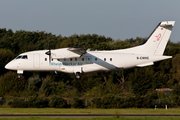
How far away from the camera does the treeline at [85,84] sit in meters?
39.5

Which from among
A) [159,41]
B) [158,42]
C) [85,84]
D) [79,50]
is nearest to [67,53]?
[79,50]

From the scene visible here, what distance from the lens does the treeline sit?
3947 centimetres

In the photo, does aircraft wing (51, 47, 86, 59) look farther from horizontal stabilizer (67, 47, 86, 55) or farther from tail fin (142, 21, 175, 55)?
tail fin (142, 21, 175, 55)

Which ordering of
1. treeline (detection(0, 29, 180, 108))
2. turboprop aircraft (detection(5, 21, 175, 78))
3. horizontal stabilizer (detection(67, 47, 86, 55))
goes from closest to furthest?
horizontal stabilizer (detection(67, 47, 86, 55)) < turboprop aircraft (detection(5, 21, 175, 78)) < treeline (detection(0, 29, 180, 108))

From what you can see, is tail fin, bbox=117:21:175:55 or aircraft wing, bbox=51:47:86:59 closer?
aircraft wing, bbox=51:47:86:59

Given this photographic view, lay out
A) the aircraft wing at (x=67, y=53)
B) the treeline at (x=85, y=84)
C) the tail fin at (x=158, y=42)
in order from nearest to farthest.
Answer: the aircraft wing at (x=67, y=53), the tail fin at (x=158, y=42), the treeline at (x=85, y=84)

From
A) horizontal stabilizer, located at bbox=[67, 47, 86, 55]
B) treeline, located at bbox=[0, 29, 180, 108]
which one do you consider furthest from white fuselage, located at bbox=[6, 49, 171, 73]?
treeline, located at bbox=[0, 29, 180, 108]

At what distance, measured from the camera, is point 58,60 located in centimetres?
3117

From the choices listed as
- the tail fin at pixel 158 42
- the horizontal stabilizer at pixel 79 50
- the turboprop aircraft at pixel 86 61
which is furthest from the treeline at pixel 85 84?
the horizontal stabilizer at pixel 79 50

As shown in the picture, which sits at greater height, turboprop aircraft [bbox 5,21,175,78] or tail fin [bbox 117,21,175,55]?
tail fin [bbox 117,21,175,55]

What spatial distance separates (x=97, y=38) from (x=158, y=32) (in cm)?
4590

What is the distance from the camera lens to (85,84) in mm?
55625

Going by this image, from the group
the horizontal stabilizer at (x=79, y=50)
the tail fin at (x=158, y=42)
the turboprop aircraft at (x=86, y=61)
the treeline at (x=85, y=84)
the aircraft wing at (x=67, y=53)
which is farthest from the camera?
the treeline at (x=85, y=84)

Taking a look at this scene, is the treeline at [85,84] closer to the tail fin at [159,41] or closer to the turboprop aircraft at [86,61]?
the turboprop aircraft at [86,61]
